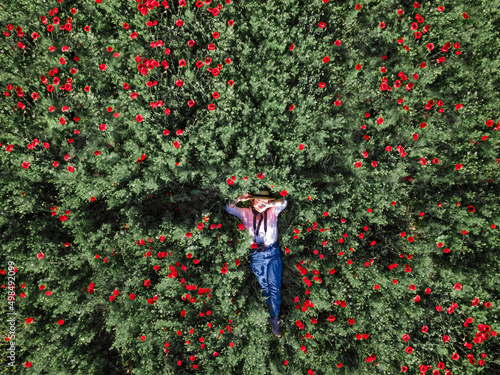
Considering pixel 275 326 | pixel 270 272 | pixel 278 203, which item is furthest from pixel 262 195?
pixel 275 326

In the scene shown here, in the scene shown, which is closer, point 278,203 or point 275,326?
point 278,203

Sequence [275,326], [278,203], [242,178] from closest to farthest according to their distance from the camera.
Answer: [242,178]
[278,203]
[275,326]

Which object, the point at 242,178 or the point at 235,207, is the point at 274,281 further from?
the point at 242,178

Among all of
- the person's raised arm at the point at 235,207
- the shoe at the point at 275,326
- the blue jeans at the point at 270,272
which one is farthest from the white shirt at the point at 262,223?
the shoe at the point at 275,326

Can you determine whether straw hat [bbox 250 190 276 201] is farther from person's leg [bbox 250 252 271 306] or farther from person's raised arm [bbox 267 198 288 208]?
person's leg [bbox 250 252 271 306]

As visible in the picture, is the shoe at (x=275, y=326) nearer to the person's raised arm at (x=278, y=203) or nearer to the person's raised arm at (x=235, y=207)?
the person's raised arm at (x=235, y=207)

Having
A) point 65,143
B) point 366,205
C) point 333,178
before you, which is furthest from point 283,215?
point 65,143

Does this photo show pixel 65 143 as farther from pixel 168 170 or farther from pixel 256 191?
pixel 256 191
